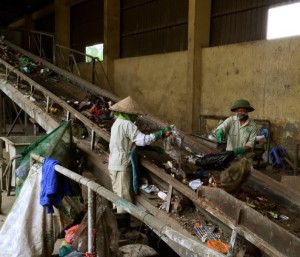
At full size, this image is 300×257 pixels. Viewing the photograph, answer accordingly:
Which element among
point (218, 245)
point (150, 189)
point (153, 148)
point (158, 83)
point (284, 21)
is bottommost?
point (218, 245)

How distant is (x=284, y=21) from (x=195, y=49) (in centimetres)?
235

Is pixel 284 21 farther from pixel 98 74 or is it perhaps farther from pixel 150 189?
pixel 98 74

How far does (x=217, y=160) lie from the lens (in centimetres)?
446

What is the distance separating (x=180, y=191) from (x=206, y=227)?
17.2 inches

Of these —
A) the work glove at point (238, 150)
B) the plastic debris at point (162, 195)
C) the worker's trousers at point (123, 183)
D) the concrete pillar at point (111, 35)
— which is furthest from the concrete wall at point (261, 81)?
the concrete pillar at point (111, 35)

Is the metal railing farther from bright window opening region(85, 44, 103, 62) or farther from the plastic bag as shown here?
bright window opening region(85, 44, 103, 62)

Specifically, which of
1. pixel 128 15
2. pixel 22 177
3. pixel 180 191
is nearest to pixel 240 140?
pixel 180 191

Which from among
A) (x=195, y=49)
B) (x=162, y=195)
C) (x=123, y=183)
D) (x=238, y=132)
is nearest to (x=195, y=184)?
(x=162, y=195)

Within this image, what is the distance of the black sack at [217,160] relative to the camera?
4.42 meters

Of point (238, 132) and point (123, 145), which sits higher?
point (238, 132)

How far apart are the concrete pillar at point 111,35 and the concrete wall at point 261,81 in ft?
15.1

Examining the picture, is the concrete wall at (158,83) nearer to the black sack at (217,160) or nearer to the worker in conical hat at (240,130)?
the worker in conical hat at (240,130)

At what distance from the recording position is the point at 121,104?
423cm

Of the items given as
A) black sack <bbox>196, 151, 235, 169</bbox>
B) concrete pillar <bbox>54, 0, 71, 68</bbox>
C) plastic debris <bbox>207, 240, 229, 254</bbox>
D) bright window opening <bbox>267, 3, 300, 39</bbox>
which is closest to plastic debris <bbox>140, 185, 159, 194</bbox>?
black sack <bbox>196, 151, 235, 169</bbox>
